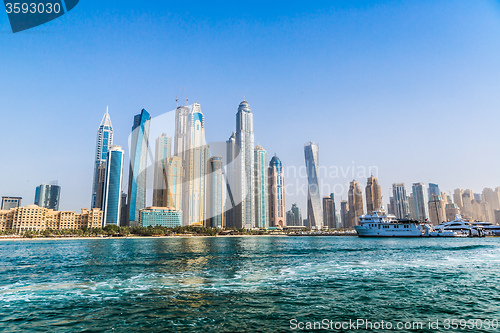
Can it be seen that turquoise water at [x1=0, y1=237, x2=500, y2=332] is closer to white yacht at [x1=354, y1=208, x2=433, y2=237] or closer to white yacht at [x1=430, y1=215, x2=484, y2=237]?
white yacht at [x1=354, y1=208, x2=433, y2=237]

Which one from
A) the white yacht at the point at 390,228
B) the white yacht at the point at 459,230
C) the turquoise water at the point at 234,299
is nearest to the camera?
the turquoise water at the point at 234,299

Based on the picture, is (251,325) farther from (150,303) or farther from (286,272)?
(286,272)

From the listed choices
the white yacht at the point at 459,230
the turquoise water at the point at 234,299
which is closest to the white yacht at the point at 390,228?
the white yacht at the point at 459,230

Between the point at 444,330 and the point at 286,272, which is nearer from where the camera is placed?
the point at 444,330

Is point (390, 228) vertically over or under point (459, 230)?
over

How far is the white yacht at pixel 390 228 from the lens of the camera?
546ft

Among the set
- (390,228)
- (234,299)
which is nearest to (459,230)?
(390,228)

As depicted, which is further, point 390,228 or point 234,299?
point 390,228

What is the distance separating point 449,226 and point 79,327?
720 ft

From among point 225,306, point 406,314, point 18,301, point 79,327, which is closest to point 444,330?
point 406,314

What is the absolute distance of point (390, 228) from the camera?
550 feet

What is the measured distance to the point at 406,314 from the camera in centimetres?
2205

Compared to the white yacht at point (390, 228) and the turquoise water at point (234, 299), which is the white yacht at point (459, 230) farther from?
the turquoise water at point (234, 299)

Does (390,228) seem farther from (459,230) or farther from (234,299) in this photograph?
(234,299)
